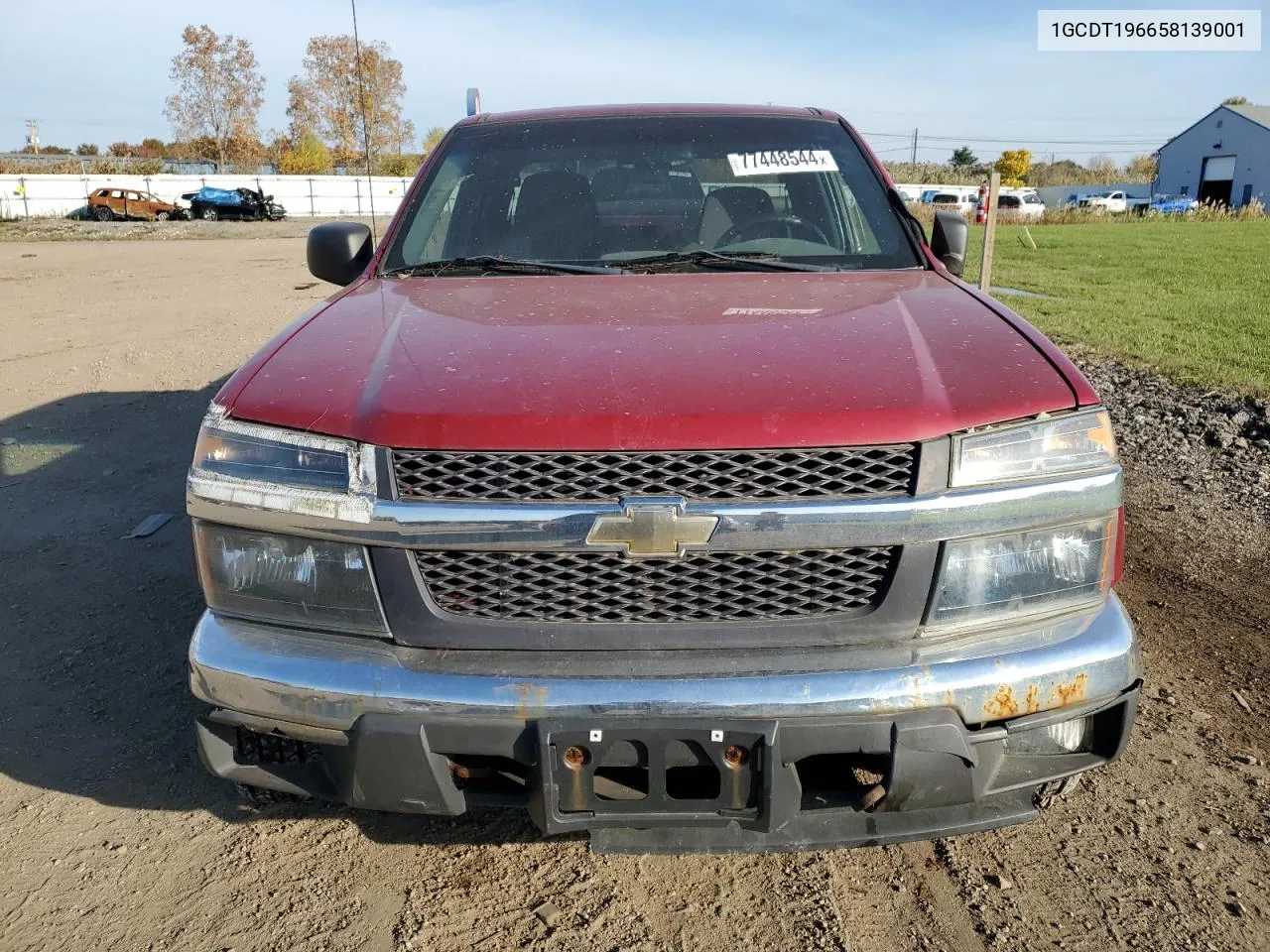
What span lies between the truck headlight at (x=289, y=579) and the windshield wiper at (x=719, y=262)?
144 centimetres

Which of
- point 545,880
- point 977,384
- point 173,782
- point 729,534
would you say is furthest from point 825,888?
point 173,782

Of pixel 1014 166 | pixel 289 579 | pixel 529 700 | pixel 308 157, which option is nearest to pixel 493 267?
pixel 289 579

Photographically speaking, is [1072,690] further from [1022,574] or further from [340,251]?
[340,251]

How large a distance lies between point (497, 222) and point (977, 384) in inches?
73.2

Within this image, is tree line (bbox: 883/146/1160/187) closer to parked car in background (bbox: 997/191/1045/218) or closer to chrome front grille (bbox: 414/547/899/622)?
parked car in background (bbox: 997/191/1045/218)

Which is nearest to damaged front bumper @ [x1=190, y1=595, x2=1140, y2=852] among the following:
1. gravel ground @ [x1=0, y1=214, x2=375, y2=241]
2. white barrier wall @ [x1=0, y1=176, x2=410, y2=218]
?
gravel ground @ [x1=0, y1=214, x2=375, y2=241]

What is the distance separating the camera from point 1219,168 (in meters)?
67.8

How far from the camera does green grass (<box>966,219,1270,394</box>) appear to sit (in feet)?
27.3

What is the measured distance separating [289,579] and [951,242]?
8.13ft

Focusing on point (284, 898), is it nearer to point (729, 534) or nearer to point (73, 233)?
point (729, 534)

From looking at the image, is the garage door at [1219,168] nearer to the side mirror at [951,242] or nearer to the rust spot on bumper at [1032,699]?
the side mirror at [951,242]

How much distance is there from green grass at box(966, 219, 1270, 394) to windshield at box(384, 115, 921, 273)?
492 cm

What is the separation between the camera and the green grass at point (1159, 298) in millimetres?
8320

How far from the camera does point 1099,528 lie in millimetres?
2180
